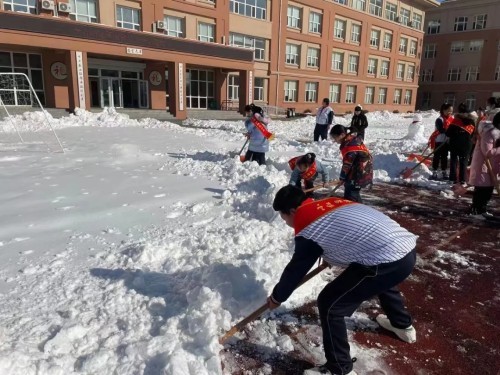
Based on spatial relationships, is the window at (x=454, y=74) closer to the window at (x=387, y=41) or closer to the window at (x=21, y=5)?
the window at (x=387, y=41)

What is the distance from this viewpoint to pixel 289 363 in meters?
2.79

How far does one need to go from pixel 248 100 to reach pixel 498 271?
2345 centimetres

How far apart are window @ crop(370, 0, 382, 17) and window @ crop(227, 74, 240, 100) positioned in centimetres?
1870

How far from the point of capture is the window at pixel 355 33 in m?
36.1

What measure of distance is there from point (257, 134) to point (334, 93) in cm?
2999

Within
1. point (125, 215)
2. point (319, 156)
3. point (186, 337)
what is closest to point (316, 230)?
point (186, 337)

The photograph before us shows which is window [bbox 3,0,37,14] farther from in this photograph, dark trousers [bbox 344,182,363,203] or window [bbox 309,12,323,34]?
window [bbox 309,12,323,34]

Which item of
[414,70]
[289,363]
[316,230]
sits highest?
[414,70]

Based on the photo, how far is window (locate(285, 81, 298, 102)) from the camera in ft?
103

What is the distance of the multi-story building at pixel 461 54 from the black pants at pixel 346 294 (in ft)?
170

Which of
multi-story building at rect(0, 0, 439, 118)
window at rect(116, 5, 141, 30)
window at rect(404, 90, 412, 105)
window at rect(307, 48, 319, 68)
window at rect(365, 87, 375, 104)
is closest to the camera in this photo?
multi-story building at rect(0, 0, 439, 118)

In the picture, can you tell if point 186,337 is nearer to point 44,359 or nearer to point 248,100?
point 44,359

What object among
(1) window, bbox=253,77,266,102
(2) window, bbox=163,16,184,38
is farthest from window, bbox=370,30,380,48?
(2) window, bbox=163,16,184,38

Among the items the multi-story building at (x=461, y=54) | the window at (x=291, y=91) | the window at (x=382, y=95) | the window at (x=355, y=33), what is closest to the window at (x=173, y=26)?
the window at (x=291, y=91)
